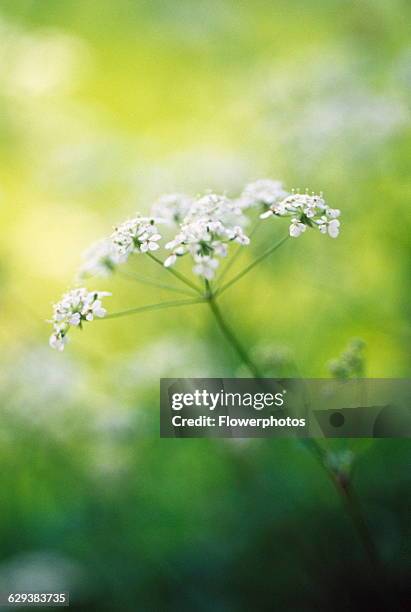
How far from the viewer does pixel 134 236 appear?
36.7 inches

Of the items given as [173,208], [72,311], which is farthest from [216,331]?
[72,311]

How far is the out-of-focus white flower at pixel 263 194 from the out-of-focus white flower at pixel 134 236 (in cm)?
19

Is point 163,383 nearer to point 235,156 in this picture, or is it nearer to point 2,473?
point 2,473

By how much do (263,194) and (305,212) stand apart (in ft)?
0.53

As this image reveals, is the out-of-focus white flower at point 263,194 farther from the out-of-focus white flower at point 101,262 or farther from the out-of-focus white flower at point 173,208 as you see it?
the out-of-focus white flower at point 101,262

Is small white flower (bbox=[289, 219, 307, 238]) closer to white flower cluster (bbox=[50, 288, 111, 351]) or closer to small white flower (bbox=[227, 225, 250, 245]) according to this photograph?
small white flower (bbox=[227, 225, 250, 245])

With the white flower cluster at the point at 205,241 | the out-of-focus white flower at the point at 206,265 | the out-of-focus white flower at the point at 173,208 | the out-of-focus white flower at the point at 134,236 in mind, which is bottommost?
the out-of-focus white flower at the point at 206,265

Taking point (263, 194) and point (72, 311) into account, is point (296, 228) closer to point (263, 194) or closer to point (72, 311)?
point (263, 194)

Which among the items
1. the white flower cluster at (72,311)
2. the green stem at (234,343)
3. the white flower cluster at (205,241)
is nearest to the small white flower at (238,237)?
the white flower cluster at (205,241)

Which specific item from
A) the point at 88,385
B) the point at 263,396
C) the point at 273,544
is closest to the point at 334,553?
the point at 273,544

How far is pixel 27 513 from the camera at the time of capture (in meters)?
1.61

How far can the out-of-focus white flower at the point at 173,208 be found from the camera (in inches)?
40.6

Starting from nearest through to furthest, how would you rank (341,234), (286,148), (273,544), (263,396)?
(263,396), (273,544), (286,148), (341,234)

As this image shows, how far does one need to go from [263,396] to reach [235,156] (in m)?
1.07
